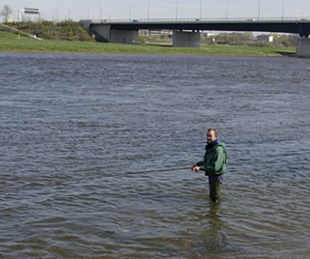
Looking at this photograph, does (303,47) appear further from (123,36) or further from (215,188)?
(215,188)

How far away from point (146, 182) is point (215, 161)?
8.85 ft

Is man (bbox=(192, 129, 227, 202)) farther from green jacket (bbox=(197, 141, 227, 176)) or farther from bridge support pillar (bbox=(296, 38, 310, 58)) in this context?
bridge support pillar (bbox=(296, 38, 310, 58))

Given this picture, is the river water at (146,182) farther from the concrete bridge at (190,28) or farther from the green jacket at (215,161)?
the concrete bridge at (190,28)

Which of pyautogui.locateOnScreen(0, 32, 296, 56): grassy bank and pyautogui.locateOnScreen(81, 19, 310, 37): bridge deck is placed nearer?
pyautogui.locateOnScreen(0, 32, 296, 56): grassy bank

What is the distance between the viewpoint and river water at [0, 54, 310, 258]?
26.5ft

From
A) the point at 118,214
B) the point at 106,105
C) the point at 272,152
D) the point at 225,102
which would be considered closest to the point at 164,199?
the point at 118,214

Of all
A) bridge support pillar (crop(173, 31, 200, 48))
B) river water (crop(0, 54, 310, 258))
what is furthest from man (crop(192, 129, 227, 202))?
bridge support pillar (crop(173, 31, 200, 48))

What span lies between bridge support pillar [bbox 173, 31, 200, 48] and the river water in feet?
334

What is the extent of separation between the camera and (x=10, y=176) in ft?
37.4

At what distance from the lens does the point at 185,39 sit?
12462 cm

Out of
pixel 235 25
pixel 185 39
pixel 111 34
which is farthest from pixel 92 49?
pixel 111 34

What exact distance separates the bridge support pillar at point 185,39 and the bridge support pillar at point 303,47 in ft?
91.1

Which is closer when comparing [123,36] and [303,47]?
[303,47]

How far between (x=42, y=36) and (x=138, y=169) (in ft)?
408
